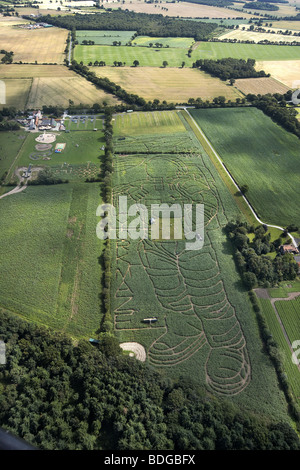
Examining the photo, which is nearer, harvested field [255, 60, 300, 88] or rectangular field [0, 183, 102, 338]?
rectangular field [0, 183, 102, 338]

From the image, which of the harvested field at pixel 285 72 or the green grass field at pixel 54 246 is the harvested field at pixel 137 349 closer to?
the green grass field at pixel 54 246

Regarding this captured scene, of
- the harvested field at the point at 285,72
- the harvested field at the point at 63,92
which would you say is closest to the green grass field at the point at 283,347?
the harvested field at the point at 63,92

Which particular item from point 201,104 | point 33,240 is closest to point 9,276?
point 33,240

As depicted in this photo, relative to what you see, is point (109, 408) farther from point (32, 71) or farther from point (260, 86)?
point (32, 71)

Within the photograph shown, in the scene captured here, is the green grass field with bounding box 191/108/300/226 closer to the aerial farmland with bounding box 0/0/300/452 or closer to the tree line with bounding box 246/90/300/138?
the aerial farmland with bounding box 0/0/300/452

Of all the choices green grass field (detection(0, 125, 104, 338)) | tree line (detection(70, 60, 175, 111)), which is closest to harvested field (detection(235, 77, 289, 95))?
tree line (detection(70, 60, 175, 111))

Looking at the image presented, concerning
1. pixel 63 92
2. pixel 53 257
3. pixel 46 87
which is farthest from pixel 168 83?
pixel 53 257

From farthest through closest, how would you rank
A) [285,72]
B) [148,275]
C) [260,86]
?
1. [285,72]
2. [260,86]
3. [148,275]
